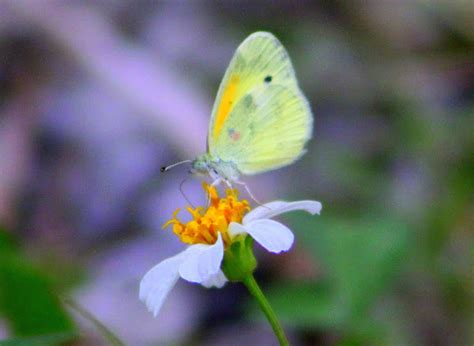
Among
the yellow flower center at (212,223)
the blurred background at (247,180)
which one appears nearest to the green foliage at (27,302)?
the blurred background at (247,180)

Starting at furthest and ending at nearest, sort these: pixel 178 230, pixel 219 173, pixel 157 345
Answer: pixel 157 345 → pixel 219 173 → pixel 178 230

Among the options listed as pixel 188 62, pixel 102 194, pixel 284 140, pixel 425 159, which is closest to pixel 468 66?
pixel 425 159

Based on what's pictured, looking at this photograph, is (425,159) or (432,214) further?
(425,159)

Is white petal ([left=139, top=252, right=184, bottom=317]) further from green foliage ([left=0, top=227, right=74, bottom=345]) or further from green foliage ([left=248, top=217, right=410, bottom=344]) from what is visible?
green foliage ([left=248, top=217, right=410, bottom=344])

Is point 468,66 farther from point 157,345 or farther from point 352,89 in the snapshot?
point 157,345

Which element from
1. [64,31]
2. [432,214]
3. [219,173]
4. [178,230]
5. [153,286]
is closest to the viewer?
[153,286]
